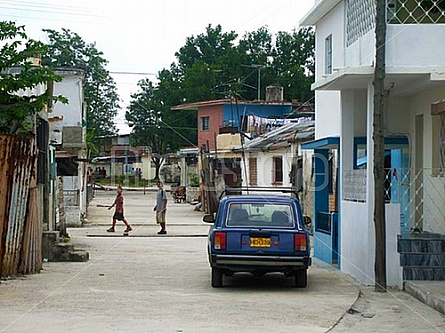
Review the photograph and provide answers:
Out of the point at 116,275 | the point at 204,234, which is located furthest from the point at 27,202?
the point at 204,234

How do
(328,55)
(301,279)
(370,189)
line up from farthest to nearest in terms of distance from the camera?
(328,55) < (370,189) < (301,279)

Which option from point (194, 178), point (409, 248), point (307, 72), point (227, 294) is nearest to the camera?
point (227, 294)

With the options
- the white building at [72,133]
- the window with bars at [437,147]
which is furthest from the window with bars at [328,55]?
the white building at [72,133]

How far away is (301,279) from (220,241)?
1734 mm

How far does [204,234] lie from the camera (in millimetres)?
29578

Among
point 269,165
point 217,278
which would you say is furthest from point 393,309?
point 269,165

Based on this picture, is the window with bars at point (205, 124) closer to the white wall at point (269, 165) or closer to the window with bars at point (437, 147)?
the white wall at point (269, 165)

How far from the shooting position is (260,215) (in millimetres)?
14891

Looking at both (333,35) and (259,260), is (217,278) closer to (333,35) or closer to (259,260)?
(259,260)

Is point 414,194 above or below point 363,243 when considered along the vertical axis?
above

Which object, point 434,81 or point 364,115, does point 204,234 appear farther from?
point 434,81

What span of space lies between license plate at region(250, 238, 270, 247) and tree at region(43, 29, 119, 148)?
164 ft

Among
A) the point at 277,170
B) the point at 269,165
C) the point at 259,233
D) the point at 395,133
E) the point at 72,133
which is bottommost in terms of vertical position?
the point at 259,233

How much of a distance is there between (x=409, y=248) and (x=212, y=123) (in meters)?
42.9
